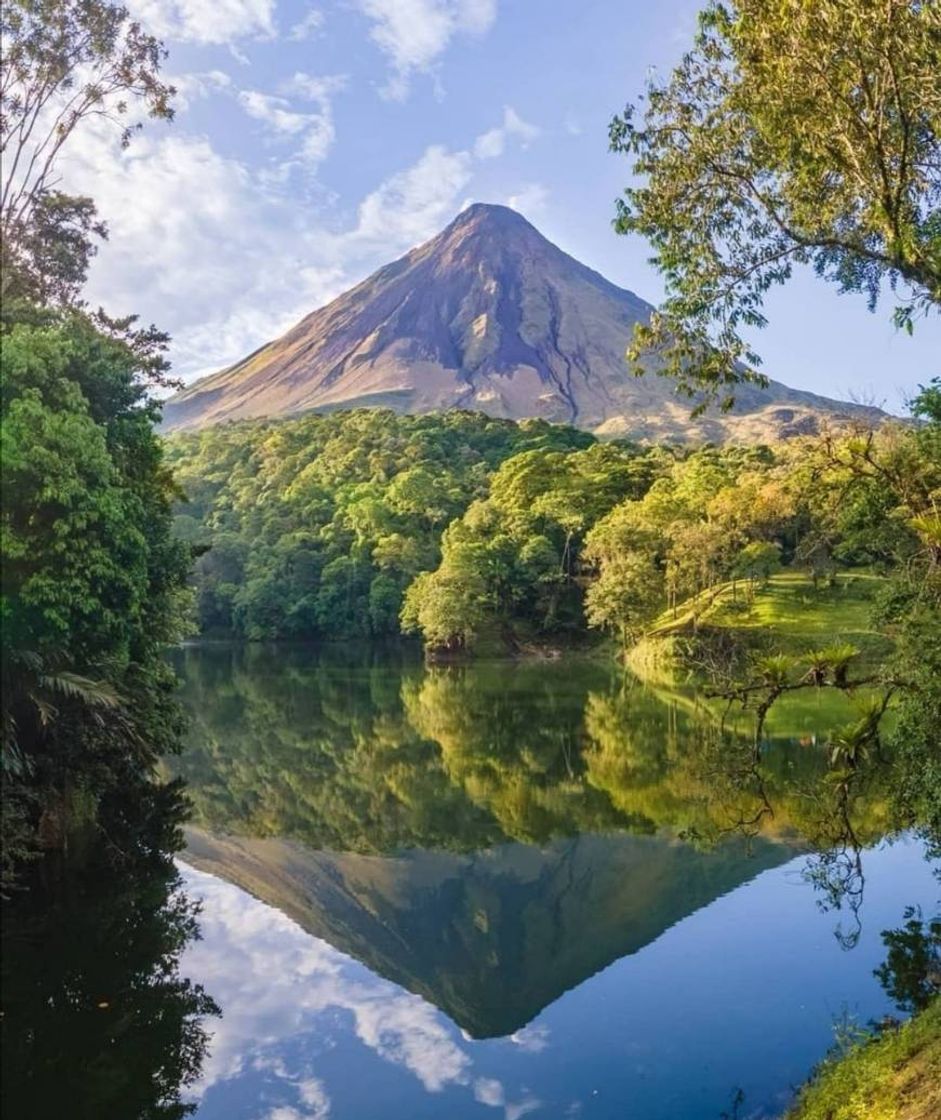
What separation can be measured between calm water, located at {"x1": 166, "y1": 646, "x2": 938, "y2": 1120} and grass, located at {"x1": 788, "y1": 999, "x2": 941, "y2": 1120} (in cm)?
82

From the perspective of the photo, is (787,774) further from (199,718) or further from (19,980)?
(199,718)

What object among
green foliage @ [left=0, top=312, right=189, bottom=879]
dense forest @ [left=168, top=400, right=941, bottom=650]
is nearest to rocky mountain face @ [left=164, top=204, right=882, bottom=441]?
dense forest @ [left=168, top=400, right=941, bottom=650]

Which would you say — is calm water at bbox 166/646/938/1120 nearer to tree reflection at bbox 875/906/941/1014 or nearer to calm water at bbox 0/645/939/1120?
calm water at bbox 0/645/939/1120

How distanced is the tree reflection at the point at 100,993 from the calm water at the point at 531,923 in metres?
0.42

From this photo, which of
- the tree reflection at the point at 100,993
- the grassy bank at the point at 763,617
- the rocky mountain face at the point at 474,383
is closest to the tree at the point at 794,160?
the tree reflection at the point at 100,993

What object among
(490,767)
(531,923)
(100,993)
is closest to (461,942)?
(531,923)

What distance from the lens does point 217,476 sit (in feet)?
297

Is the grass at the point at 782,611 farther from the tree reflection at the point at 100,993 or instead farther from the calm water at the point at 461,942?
the tree reflection at the point at 100,993

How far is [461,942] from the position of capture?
1353 cm

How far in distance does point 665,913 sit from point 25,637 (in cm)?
1063

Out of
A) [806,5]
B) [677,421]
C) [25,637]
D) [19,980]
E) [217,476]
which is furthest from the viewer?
[677,421]

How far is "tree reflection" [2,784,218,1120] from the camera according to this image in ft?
27.9

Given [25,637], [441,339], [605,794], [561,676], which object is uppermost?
[441,339]

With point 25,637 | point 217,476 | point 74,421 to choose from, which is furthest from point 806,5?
point 217,476
